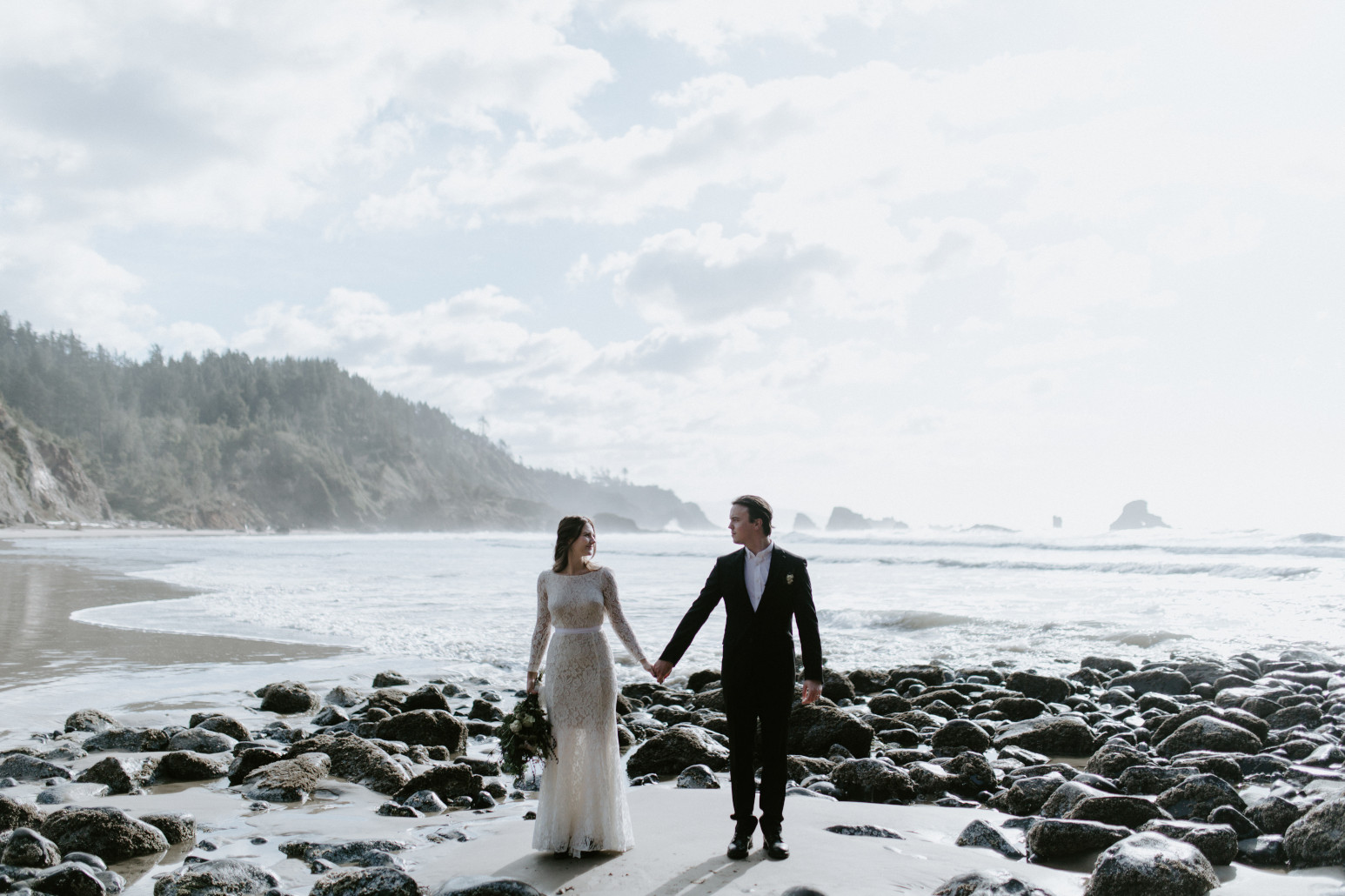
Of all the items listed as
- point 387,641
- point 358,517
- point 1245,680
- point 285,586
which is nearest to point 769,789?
point 1245,680

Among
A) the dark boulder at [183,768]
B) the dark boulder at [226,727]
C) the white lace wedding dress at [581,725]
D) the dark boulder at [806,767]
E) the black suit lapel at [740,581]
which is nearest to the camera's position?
the white lace wedding dress at [581,725]

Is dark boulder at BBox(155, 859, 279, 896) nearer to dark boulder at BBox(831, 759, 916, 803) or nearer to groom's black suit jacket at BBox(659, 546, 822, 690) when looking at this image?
groom's black suit jacket at BBox(659, 546, 822, 690)

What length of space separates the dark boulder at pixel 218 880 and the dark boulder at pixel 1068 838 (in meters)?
4.30

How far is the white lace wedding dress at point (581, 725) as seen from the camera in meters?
5.14

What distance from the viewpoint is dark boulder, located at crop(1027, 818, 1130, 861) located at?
5.31 meters

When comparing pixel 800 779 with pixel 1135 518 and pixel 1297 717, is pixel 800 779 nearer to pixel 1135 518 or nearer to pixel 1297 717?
pixel 1297 717

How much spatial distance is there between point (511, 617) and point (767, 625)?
14.8 metres

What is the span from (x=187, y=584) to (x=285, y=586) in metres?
2.80

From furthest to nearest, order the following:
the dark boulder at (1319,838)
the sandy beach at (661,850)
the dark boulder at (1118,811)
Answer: the dark boulder at (1118,811) < the dark boulder at (1319,838) < the sandy beach at (661,850)

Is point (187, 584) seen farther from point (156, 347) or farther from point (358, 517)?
point (156, 347)

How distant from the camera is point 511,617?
1938cm

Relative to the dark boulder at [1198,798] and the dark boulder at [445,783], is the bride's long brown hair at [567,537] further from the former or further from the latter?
the dark boulder at [1198,798]

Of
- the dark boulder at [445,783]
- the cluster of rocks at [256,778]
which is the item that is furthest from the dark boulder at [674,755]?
the dark boulder at [445,783]

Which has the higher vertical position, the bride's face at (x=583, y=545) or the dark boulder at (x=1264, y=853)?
the bride's face at (x=583, y=545)
